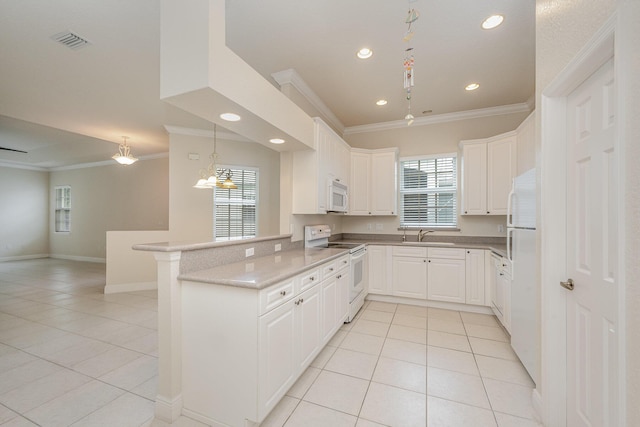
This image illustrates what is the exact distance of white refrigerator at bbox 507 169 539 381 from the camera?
1947 mm

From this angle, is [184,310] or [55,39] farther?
[55,39]

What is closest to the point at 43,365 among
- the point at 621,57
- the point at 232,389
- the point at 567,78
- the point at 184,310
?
the point at 184,310

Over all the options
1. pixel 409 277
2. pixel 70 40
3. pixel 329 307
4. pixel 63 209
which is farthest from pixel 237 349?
pixel 63 209

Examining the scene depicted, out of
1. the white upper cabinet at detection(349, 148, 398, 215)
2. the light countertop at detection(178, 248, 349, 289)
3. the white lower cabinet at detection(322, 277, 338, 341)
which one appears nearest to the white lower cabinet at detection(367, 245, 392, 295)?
the white upper cabinet at detection(349, 148, 398, 215)

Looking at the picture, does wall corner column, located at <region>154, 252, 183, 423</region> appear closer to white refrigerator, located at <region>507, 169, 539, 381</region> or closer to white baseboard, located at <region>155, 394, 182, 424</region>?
white baseboard, located at <region>155, 394, 182, 424</region>

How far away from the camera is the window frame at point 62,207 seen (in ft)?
27.9

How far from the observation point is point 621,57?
0.98 m

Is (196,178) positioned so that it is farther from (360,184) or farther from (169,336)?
(169,336)

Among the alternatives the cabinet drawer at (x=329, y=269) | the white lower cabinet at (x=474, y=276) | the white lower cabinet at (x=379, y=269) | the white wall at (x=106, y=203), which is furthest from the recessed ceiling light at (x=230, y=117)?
Answer: the white wall at (x=106, y=203)

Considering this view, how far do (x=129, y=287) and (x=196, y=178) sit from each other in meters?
2.37

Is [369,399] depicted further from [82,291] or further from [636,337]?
[82,291]

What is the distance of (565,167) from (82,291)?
6.90m

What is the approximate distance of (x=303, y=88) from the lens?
3.40 metres

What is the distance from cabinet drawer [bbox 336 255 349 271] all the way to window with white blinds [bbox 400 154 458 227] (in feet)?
6.26
